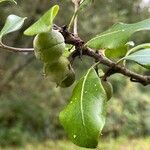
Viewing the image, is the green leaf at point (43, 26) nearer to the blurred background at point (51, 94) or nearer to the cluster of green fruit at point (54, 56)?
the cluster of green fruit at point (54, 56)

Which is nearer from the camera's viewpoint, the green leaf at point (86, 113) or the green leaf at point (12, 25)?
the green leaf at point (86, 113)

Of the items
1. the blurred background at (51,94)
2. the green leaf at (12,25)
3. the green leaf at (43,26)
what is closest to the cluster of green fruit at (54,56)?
the green leaf at (43,26)

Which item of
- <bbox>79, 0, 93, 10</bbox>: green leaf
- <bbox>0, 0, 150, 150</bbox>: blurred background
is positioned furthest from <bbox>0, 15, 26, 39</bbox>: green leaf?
<bbox>0, 0, 150, 150</bbox>: blurred background

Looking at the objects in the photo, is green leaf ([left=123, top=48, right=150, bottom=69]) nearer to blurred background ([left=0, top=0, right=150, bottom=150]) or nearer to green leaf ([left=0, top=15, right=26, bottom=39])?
green leaf ([left=0, top=15, right=26, bottom=39])

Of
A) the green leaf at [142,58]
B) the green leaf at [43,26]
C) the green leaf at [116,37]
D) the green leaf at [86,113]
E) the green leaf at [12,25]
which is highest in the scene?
the green leaf at [43,26]

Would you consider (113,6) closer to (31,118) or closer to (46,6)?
(46,6)

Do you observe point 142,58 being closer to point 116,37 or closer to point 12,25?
point 116,37
